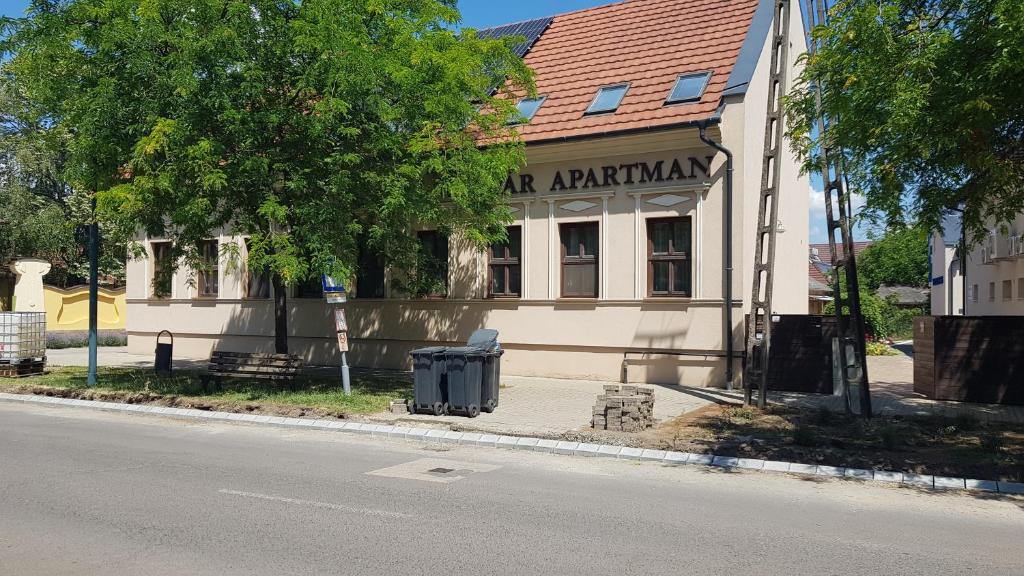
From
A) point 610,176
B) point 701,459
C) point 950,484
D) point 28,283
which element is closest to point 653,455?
point 701,459

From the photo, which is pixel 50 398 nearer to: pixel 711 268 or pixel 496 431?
pixel 496 431

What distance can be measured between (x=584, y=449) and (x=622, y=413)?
1196mm

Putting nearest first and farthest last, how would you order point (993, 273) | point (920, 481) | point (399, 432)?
1. point (920, 481)
2. point (399, 432)
3. point (993, 273)

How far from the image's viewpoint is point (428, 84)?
13664 millimetres

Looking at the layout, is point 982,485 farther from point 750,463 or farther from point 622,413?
point 622,413

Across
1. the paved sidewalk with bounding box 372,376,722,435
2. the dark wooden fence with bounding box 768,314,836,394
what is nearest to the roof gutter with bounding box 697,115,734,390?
the paved sidewalk with bounding box 372,376,722,435

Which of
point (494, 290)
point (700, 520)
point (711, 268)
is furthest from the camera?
point (494, 290)

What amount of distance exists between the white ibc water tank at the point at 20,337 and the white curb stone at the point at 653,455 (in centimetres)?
1485

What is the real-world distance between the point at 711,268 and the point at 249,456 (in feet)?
32.6

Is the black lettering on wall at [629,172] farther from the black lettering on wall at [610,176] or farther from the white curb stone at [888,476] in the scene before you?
the white curb stone at [888,476]

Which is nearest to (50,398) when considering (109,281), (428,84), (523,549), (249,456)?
(249,456)

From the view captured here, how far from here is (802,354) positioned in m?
15.6

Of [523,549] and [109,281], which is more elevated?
[109,281]

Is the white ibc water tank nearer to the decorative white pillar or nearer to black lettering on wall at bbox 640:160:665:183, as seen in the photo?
the decorative white pillar
